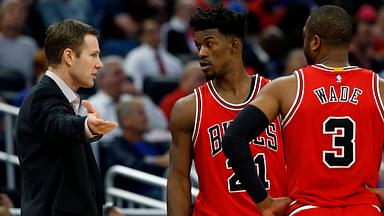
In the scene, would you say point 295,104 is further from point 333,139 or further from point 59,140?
point 59,140

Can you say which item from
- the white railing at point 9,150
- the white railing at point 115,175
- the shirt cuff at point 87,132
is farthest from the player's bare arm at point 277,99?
the white railing at point 9,150

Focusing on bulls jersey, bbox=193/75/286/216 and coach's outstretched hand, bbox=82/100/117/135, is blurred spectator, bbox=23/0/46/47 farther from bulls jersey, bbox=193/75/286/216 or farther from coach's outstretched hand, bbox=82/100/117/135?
coach's outstretched hand, bbox=82/100/117/135

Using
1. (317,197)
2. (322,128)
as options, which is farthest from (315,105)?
(317,197)

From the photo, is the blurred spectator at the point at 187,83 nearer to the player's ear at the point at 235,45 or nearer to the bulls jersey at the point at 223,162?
the player's ear at the point at 235,45

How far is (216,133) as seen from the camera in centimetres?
596

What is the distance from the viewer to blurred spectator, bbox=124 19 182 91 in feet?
42.0

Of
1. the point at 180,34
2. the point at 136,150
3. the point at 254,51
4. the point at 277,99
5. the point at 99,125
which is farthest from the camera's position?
the point at 180,34

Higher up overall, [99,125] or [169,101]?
[99,125]

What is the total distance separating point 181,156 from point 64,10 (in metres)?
7.38

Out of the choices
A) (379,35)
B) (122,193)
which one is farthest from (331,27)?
(379,35)

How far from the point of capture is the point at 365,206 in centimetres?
547

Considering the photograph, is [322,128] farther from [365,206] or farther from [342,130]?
[365,206]

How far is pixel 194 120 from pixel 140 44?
771 cm

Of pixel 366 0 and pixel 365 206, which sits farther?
pixel 366 0
